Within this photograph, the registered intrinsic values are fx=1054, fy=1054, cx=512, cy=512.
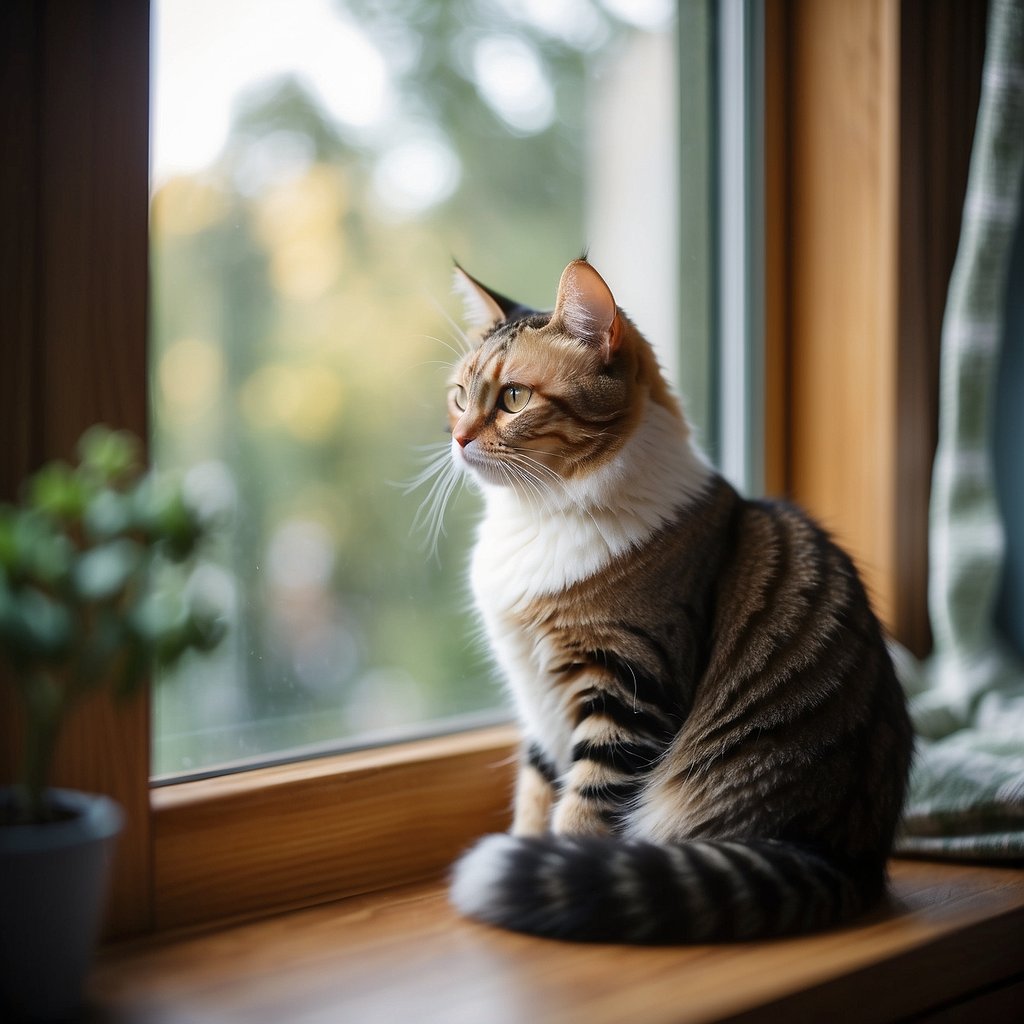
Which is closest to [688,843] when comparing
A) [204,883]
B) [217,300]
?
[204,883]

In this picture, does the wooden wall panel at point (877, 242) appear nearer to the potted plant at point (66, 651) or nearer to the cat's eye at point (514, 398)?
the cat's eye at point (514, 398)

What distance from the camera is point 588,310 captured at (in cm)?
123

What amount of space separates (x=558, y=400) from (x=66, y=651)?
66cm

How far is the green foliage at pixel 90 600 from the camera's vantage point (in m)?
0.76

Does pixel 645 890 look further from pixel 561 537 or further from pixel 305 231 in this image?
pixel 305 231

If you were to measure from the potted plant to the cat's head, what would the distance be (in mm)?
500

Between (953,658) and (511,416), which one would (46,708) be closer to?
(511,416)

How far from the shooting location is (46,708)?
803 mm

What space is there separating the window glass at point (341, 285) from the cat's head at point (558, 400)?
8.8 inches

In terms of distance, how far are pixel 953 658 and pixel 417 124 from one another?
1139 millimetres

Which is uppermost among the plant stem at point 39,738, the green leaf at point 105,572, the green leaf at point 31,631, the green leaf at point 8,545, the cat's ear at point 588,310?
the cat's ear at point 588,310

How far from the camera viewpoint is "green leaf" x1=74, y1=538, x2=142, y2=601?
762 mm

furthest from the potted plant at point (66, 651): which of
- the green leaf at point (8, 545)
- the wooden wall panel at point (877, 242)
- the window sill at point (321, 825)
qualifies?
the wooden wall panel at point (877, 242)

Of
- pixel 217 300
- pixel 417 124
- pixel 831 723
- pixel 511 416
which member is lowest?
pixel 831 723
